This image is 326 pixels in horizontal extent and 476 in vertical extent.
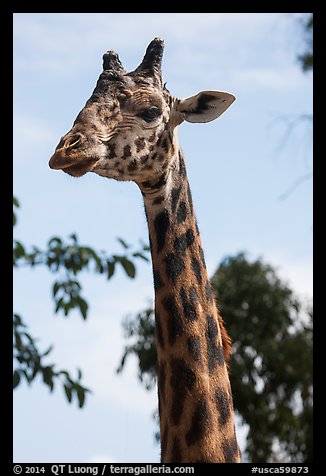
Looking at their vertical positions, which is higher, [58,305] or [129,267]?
[129,267]

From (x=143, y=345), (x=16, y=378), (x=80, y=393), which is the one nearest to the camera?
(x=16, y=378)

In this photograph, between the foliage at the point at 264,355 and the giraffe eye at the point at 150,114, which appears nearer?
the giraffe eye at the point at 150,114

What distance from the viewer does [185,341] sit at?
564 centimetres

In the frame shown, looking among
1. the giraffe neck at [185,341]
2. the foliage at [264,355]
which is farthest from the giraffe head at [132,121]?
the foliage at [264,355]

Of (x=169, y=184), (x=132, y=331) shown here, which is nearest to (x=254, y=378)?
(x=132, y=331)

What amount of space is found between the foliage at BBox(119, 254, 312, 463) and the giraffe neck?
1840cm

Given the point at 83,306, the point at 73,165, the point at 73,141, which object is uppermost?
the point at 73,141

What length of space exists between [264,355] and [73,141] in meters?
22.2

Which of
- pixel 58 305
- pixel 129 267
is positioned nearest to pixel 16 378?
pixel 58 305

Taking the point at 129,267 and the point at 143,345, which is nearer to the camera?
the point at 129,267

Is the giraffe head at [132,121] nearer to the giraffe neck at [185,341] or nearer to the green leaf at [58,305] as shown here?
the giraffe neck at [185,341]

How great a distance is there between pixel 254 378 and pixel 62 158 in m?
22.1

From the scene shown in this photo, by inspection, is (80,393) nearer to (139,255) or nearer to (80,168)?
(139,255)

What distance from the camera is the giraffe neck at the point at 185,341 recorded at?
5.49 metres
